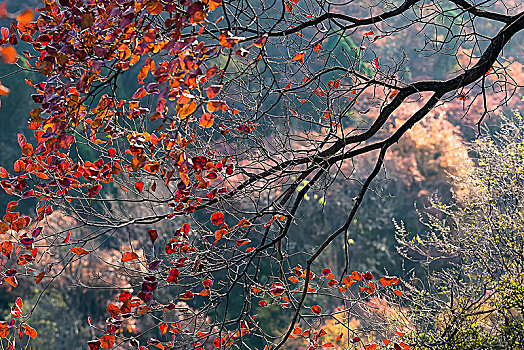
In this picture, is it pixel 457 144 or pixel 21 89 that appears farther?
pixel 21 89

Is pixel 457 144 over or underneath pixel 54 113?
over

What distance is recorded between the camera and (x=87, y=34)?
1.81 meters

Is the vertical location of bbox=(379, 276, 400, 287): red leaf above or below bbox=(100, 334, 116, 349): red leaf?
above

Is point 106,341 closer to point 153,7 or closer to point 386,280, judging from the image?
point 153,7

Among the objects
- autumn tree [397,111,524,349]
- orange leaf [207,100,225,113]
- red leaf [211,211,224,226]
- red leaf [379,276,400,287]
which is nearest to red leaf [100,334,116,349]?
red leaf [211,211,224,226]

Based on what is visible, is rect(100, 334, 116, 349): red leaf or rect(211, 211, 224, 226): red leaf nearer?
rect(100, 334, 116, 349): red leaf

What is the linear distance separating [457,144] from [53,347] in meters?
9.31

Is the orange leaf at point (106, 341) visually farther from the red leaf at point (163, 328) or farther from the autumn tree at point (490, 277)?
the autumn tree at point (490, 277)

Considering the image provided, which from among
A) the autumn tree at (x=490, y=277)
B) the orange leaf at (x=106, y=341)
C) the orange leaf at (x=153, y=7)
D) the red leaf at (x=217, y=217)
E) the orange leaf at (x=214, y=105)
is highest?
the autumn tree at (x=490, y=277)

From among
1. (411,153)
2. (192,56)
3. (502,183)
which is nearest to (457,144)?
(411,153)

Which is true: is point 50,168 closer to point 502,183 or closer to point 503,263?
point 503,263

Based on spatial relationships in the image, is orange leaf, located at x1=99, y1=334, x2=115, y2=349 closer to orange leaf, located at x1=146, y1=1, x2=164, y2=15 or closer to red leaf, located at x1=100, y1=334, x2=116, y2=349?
red leaf, located at x1=100, y1=334, x2=116, y2=349

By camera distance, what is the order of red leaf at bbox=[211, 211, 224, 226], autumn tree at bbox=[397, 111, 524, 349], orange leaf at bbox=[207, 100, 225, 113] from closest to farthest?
orange leaf at bbox=[207, 100, 225, 113], red leaf at bbox=[211, 211, 224, 226], autumn tree at bbox=[397, 111, 524, 349]

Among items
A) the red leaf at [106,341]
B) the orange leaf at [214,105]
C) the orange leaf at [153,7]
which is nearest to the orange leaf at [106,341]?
the red leaf at [106,341]
